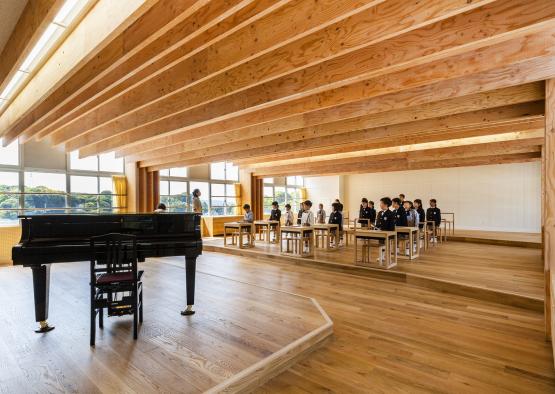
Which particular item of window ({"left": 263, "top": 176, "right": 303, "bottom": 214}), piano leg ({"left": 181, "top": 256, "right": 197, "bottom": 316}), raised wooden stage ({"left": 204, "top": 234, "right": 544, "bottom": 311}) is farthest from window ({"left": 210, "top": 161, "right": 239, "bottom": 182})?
piano leg ({"left": 181, "top": 256, "right": 197, "bottom": 316})

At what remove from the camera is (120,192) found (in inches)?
377

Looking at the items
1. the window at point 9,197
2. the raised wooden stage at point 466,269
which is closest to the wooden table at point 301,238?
the raised wooden stage at point 466,269

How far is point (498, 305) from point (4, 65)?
6.51 meters

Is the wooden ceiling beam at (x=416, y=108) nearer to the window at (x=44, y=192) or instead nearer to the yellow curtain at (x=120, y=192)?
the yellow curtain at (x=120, y=192)

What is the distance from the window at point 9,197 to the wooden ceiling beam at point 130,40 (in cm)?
532

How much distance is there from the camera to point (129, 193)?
9719mm

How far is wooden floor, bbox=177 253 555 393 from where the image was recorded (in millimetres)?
2193

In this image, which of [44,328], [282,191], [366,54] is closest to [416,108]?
[366,54]

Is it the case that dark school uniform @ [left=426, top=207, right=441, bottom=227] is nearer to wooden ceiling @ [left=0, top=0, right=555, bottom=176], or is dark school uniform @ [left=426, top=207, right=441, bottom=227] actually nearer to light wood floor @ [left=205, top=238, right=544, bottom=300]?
light wood floor @ [left=205, top=238, right=544, bottom=300]

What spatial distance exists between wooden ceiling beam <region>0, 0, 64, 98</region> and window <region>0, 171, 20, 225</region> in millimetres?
5779

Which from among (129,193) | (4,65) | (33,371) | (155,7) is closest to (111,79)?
(4,65)

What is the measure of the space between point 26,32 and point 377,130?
195 inches

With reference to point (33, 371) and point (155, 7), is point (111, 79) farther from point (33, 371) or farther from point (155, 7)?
point (33, 371)

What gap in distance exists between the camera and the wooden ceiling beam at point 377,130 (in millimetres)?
4227
